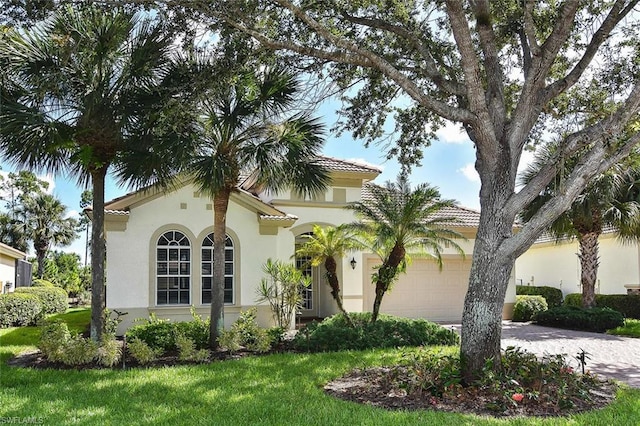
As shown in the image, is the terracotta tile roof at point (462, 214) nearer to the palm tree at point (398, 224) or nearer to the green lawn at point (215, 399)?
the palm tree at point (398, 224)

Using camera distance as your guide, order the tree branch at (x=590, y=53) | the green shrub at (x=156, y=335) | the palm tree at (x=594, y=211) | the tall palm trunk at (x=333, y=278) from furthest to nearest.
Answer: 1. the palm tree at (x=594, y=211)
2. the tall palm trunk at (x=333, y=278)
3. the green shrub at (x=156, y=335)
4. the tree branch at (x=590, y=53)

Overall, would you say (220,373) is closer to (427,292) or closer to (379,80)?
(379,80)

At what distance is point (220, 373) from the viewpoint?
10.0m

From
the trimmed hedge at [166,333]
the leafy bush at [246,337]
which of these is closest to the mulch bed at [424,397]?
the leafy bush at [246,337]

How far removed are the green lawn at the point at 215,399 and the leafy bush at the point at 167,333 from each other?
1.72m

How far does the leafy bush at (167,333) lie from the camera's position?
40.0 feet

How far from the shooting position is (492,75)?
963 centimetres

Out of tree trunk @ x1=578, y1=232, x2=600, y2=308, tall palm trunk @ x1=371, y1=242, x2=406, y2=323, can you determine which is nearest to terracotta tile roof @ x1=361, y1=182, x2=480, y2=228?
tree trunk @ x1=578, y1=232, x2=600, y2=308

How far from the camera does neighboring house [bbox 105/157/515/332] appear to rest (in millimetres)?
15484

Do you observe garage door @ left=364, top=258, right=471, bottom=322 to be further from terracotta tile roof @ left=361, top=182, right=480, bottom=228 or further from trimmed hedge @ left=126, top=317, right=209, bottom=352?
trimmed hedge @ left=126, top=317, right=209, bottom=352

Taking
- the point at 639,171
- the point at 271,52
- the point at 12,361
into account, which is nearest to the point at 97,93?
the point at 271,52

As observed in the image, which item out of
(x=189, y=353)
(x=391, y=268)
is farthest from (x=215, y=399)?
(x=391, y=268)

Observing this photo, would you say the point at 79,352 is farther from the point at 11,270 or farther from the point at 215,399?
the point at 11,270

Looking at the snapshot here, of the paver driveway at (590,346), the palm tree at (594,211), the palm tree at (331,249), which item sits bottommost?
the paver driveway at (590,346)
